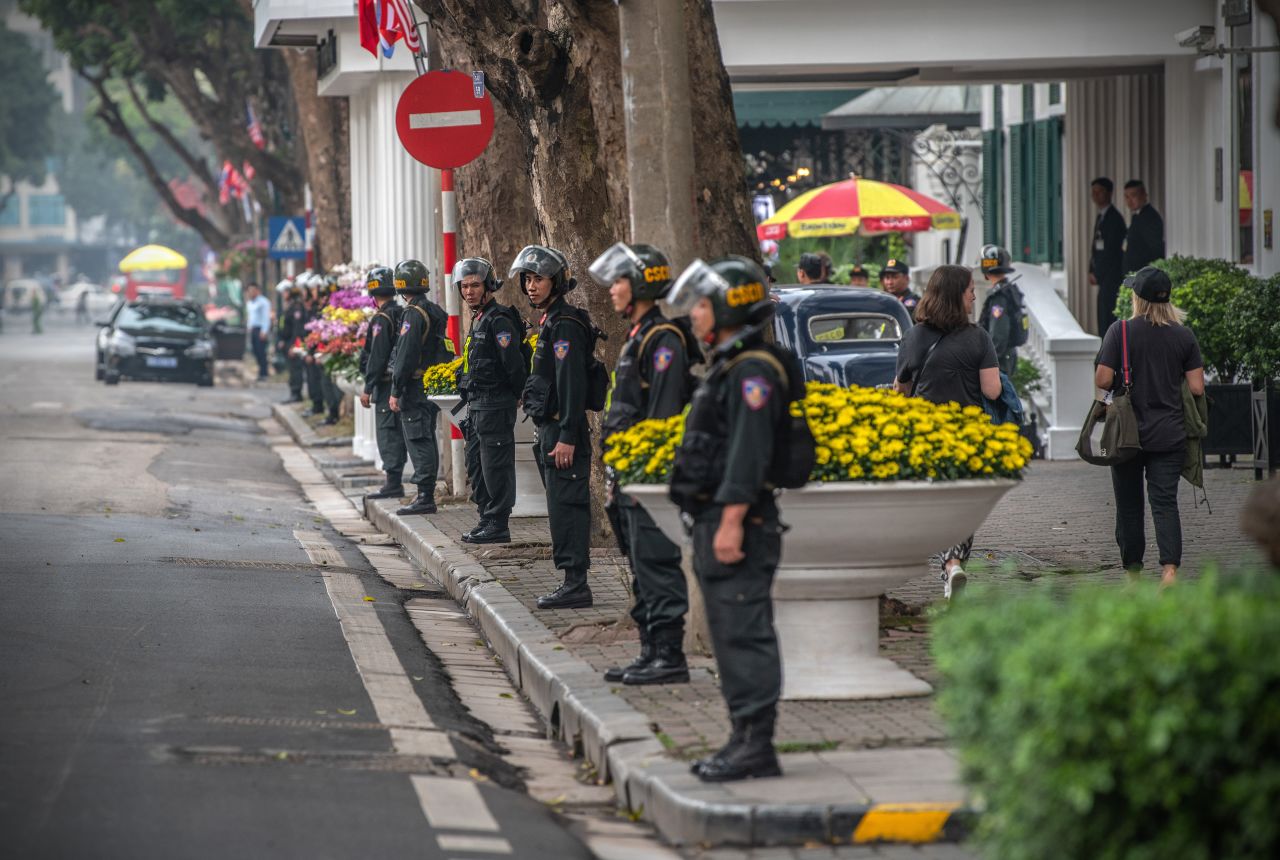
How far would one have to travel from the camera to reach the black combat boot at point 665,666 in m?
8.66

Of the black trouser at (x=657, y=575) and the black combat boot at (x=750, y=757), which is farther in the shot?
the black trouser at (x=657, y=575)

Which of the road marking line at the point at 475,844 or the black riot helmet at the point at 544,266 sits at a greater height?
the black riot helmet at the point at 544,266

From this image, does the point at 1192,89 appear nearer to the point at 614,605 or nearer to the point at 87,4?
the point at 614,605

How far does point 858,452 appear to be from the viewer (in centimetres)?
778

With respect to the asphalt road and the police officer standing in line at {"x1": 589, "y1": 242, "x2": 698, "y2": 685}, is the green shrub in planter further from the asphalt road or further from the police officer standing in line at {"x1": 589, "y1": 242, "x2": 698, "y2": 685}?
the police officer standing in line at {"x1": 589, "y1": 242, "x2": 698, "y2": 685}

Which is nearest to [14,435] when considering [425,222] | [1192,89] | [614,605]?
[425,222]

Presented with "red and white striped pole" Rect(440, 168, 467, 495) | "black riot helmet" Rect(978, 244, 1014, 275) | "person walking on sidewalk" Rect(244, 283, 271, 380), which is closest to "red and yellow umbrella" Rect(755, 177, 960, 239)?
"black riot helmet" Rect(978, 244, 1014, 275)

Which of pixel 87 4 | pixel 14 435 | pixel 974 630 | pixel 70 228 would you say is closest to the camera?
pixel 974 630

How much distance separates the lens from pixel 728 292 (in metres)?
6.82

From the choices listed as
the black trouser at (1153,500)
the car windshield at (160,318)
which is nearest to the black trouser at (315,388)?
the car windshield at (160,318)

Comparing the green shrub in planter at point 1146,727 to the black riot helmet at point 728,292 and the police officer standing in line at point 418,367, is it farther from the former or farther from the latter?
the police officer standing in line at point 418,367

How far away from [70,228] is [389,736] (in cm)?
13843

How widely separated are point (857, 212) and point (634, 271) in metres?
16.3

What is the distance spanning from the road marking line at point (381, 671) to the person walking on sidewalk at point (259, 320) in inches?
1116
